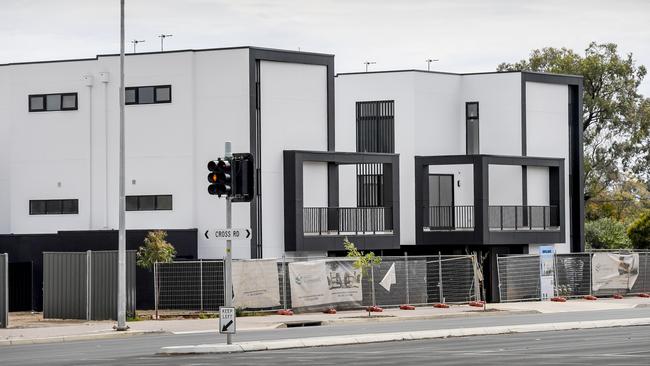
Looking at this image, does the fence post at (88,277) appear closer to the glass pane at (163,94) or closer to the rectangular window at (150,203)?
the rectangular window at (150,203)

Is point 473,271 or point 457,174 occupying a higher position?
point 457,174

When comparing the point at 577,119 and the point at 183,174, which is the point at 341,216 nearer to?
the point at 183,174

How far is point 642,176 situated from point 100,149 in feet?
169

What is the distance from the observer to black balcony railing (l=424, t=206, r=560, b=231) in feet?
192

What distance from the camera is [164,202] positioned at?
5225 centimetres

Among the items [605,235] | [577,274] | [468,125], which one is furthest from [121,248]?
[605,235]

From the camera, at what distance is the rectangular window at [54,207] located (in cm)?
5353

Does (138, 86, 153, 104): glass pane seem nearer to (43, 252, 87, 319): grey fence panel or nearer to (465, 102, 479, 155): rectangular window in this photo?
(43, 252, 87, 319): grey fence panel

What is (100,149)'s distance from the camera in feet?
174

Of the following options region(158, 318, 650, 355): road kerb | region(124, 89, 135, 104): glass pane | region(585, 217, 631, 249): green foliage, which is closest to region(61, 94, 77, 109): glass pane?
region(124, 89, 135, 104): glass pane

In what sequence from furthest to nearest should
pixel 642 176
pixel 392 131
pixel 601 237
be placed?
pixel 642 176 → pixel 601 237 → pixel 392 131

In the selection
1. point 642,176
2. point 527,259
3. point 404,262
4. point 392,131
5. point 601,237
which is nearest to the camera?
point 404,262

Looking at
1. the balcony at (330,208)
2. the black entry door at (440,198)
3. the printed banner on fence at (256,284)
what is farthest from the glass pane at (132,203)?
the black entry door at (440,198)

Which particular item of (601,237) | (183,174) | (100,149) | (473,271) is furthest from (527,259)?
(601,237)
